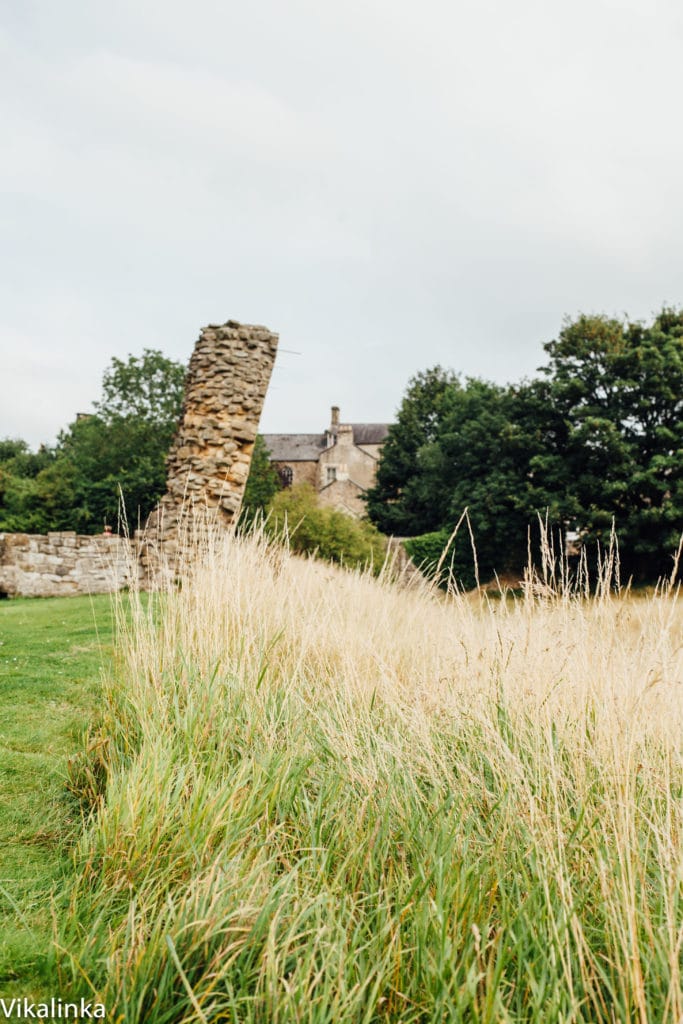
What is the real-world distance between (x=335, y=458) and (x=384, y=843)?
53.6 m

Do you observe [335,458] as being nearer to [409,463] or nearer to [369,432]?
[369,432]

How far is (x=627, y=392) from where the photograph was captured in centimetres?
2552

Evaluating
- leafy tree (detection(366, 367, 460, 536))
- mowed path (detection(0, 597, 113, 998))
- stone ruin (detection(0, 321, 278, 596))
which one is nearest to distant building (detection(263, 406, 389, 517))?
leafy tree (detection(366, 367, 460, 536))

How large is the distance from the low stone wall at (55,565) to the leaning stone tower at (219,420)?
8.91 ft

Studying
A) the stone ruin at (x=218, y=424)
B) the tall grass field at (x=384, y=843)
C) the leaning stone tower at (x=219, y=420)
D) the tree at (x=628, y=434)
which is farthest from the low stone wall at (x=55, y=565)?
the tree at (x=628, y=434)

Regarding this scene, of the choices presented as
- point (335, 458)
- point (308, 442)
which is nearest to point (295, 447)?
point (308, 442)

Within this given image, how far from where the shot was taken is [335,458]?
183 feet

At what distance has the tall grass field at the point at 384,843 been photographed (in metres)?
1.91

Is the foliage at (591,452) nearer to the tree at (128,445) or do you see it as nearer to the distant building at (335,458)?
the tree at (128,445)

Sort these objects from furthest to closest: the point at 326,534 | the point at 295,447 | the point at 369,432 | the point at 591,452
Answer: the point at 295,447
the point at 369,432
the point at 591,452
the point at 326,534

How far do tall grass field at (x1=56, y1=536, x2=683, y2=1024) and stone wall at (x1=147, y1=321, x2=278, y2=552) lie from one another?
733cm

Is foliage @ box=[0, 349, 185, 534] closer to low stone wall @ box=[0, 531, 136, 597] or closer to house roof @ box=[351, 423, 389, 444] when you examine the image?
low stone wall @ box=[0, 531, 136, 597]

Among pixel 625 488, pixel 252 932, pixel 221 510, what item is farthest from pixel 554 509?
pixel 252 932

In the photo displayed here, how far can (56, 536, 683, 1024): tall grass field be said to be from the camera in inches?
75.0
